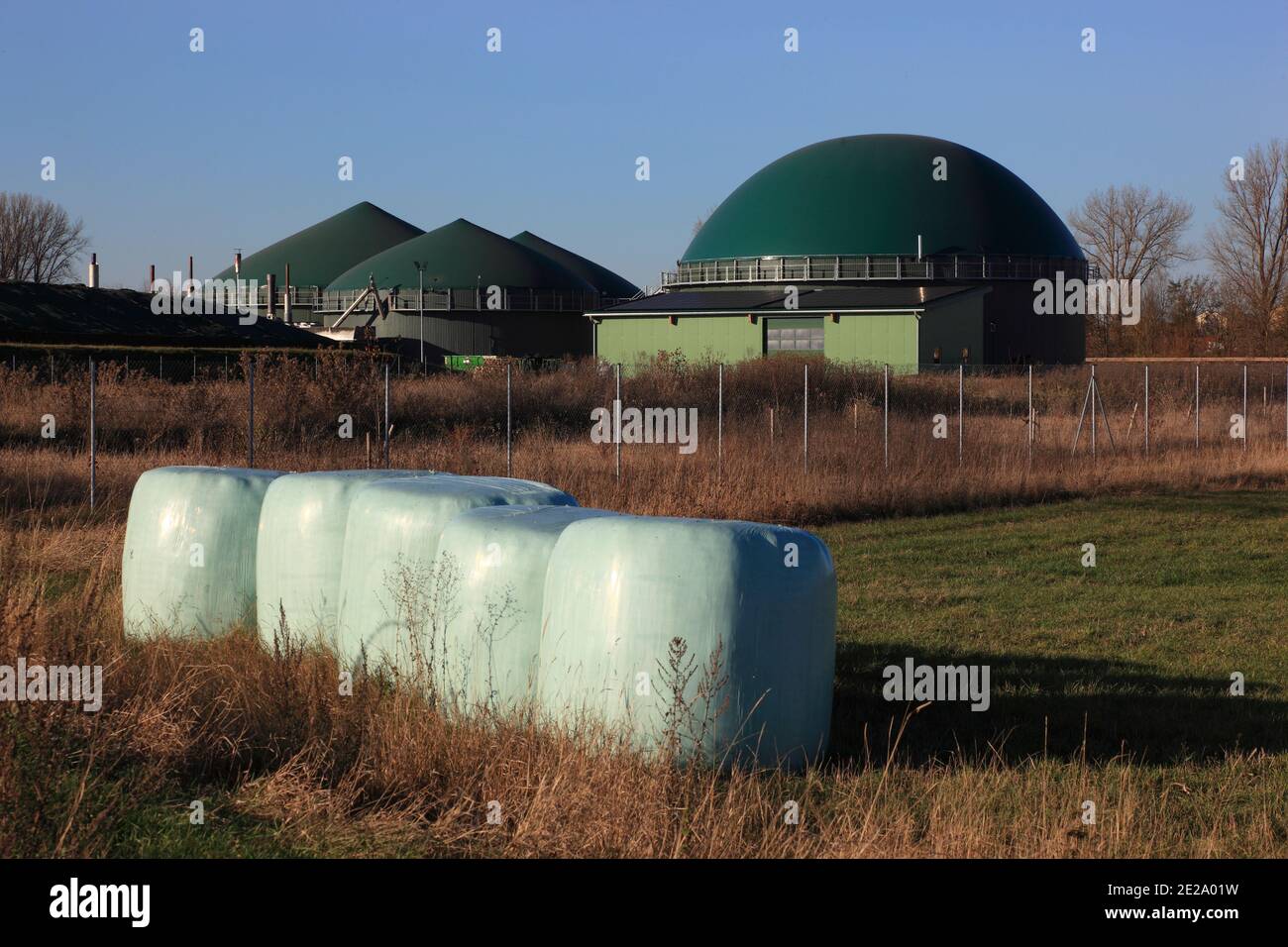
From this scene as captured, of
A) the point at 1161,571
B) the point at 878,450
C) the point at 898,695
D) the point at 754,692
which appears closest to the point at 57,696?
the point at 754,692

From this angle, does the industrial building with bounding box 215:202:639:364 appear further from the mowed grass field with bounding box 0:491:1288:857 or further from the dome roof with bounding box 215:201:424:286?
the mowed grass field with bounding box 0:491:1288:857

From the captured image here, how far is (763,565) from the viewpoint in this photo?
6.54 m

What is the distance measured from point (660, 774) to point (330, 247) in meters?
84.1

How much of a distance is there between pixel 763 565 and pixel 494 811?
1.76 m

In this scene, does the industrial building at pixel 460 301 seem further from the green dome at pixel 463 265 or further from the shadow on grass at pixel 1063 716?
the shadow on grass at pixel 1063 716

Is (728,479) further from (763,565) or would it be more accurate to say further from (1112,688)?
(763,565)

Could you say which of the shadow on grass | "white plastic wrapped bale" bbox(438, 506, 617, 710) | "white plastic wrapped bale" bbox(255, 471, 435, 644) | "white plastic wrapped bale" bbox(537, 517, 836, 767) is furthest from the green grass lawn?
"white plastic wrapped bale" bbox(255, 471, 435, 644)

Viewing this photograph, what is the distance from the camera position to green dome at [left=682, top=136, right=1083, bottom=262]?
193ft

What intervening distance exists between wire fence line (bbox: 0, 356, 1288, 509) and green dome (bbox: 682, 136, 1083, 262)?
1541 centimetres

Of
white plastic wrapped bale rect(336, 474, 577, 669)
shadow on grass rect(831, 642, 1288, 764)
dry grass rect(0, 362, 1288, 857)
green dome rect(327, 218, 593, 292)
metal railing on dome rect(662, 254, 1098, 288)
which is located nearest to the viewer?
dry grass rect(0, 362, 1288, 857)

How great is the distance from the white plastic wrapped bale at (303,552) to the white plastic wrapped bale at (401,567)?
0.25 metres

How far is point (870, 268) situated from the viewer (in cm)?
5781

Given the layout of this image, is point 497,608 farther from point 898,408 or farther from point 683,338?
point 683,338

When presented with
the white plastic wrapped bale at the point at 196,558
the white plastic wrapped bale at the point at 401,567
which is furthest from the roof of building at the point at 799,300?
the white plastic wrapped bale at the point at 401,567
